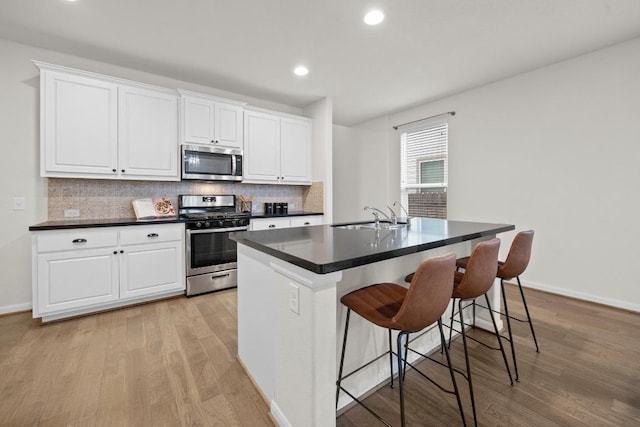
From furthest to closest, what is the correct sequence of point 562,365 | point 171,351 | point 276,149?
1. point 276,149
2. point 171,351
3. point 562,365

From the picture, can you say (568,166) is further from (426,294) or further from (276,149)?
(276,149)

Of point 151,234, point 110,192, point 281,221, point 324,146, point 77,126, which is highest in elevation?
point 324,146

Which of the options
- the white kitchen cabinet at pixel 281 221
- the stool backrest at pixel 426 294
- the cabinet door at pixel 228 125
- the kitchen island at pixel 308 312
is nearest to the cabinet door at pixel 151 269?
the white kitchen cabinet at pixel 281 221

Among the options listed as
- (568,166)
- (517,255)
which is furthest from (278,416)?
(568,166)

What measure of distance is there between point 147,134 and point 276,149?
5.44ft

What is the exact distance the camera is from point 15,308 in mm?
2818

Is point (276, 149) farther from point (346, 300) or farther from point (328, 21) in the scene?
point (346, 300)

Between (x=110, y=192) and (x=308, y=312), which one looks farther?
(x=110, y=192)

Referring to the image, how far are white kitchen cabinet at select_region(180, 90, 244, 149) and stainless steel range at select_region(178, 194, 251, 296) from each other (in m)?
0.78

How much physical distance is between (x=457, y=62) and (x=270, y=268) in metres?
3.21

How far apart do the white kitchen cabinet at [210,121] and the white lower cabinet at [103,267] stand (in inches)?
46.2

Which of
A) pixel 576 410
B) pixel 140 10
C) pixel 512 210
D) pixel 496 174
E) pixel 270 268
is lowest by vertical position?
pixel 576 410

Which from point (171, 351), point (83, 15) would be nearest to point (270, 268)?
point (171, 351)

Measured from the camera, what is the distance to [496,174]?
12.4ft
